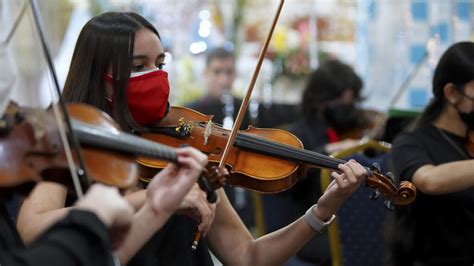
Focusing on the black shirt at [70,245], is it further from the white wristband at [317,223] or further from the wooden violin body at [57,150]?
the white wristband at [317,223]

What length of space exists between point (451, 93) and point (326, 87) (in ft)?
4.19

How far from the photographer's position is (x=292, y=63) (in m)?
5.08

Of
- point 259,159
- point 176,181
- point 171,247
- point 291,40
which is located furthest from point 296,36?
point 176,181

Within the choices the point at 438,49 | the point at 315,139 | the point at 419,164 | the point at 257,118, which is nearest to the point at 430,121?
the point at 419,164

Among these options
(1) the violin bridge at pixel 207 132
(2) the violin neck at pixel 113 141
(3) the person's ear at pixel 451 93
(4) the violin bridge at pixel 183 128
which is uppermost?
(2) the violin neck at pixel 113 141

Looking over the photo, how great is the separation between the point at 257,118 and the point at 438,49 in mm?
1084

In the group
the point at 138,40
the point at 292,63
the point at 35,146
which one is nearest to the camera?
the point at 35,146

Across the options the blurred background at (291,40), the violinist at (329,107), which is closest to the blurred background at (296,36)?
the blurred background at (291,40)

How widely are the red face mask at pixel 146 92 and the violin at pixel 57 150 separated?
13.2 inches

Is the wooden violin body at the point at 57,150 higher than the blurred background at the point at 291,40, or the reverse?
the wooden violin body at the point at 57,150

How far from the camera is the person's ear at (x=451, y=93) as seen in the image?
7.40 feet

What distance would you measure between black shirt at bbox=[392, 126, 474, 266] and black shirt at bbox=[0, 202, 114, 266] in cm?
127

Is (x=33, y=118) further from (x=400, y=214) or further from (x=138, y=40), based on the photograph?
(x=400, y=214)

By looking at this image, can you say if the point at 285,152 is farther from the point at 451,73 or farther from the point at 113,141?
the point at 451,73
